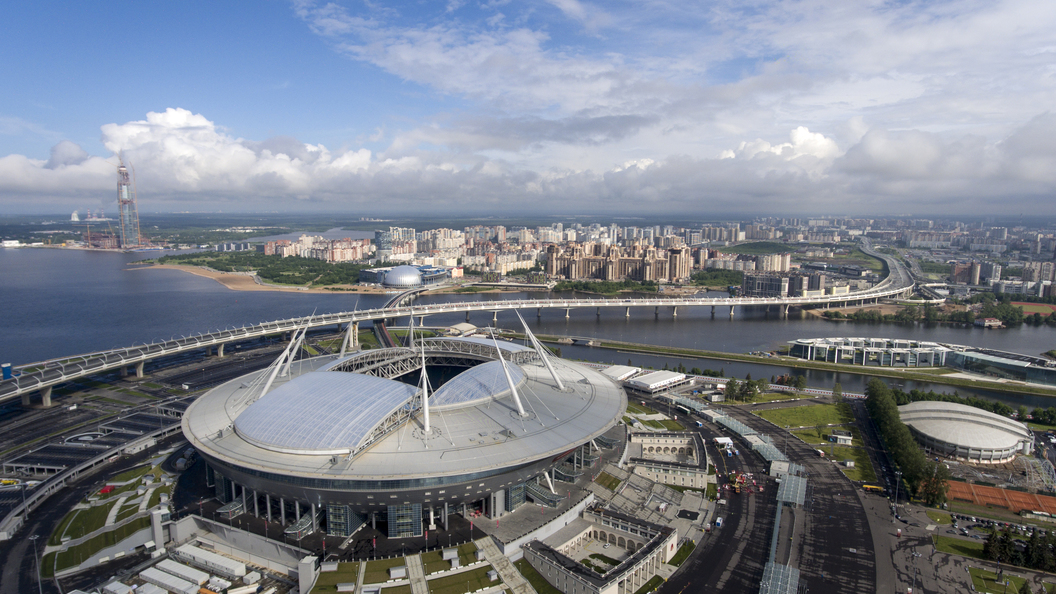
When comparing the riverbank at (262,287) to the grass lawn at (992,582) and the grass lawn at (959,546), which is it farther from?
the grass lawn at (992,582)

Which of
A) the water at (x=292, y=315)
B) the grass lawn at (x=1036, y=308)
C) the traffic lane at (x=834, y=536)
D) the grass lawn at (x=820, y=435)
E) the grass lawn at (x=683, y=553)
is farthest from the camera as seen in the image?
the grass lawn at (x=1036, y=308)

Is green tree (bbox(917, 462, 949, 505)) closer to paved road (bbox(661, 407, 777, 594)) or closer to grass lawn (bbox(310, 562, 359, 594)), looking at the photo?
paved road (bbox(661, 407, 777, 594))

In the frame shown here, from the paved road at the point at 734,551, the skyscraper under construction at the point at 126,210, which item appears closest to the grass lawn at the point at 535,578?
the paved road at the point at 734,551

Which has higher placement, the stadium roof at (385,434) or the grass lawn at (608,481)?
the stadium roof at (385,434)

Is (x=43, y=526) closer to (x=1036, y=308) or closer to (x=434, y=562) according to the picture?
(x=434, y=562)

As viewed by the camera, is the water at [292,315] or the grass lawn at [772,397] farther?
the water at [292,315]

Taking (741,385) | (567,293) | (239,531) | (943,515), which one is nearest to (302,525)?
(239,531)

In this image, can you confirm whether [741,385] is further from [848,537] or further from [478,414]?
[478,414]

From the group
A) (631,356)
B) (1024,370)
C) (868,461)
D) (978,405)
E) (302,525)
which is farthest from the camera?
(631,356)
